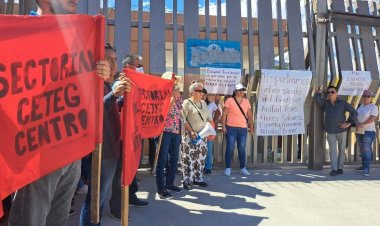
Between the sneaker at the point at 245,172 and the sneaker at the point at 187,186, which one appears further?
the sneaker at the point at 245,172

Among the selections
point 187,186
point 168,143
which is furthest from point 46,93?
point 187,186

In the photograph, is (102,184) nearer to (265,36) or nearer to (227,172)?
(227,172)

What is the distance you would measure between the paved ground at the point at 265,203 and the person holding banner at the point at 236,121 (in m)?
0.46

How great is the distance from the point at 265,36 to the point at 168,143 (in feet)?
11.8

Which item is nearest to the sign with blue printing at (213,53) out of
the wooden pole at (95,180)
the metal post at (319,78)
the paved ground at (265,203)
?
the metal post at (319,78)

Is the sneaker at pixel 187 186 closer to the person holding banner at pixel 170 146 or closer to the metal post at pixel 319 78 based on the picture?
the person holding banner at pixel 170 146

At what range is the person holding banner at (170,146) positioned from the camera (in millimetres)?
5355

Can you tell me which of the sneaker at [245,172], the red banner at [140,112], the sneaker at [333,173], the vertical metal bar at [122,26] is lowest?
the sneaker at [333,173]

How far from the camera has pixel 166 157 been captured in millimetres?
5449

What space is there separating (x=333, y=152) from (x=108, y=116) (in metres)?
5.46

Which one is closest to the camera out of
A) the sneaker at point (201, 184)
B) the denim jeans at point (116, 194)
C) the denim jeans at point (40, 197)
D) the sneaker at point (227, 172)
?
the denim jeans at point (40, 197)

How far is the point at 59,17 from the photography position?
2.31m

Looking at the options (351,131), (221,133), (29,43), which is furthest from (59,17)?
(351,131)

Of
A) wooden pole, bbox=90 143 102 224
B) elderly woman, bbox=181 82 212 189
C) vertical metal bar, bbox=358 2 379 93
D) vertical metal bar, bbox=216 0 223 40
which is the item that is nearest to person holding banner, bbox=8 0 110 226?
wooden pole, bbox=90 143 102 224
